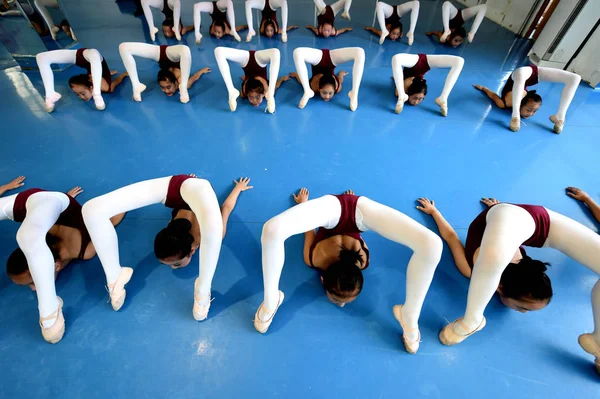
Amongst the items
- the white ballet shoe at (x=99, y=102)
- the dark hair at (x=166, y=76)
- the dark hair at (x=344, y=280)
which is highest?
the dark hair at (x=344, y=280)

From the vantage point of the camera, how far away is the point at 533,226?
1.57 metres

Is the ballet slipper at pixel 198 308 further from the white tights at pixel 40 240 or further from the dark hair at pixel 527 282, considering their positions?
the dark hair at pixel 527 282

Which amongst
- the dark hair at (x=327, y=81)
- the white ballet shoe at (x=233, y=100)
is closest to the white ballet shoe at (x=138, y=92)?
the white ballet shoe at (x=233, y=100)

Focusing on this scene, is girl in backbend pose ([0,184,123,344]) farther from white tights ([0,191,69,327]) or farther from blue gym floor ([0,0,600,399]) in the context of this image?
blue gym floor ([0,0,600,399])

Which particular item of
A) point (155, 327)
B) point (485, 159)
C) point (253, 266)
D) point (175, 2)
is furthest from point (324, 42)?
point (155, 327)

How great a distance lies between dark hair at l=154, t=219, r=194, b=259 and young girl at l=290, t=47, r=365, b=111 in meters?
2.11

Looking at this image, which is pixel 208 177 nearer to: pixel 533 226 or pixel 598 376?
pixel 533 226

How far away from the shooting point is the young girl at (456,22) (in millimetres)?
4602

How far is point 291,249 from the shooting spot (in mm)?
2070

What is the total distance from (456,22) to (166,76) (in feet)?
15.3

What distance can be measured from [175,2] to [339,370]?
18.1ft

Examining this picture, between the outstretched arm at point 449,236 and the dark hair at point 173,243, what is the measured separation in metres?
1.71

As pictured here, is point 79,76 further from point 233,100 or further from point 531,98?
point 531,98

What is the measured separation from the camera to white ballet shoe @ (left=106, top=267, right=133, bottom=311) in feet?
5.69
